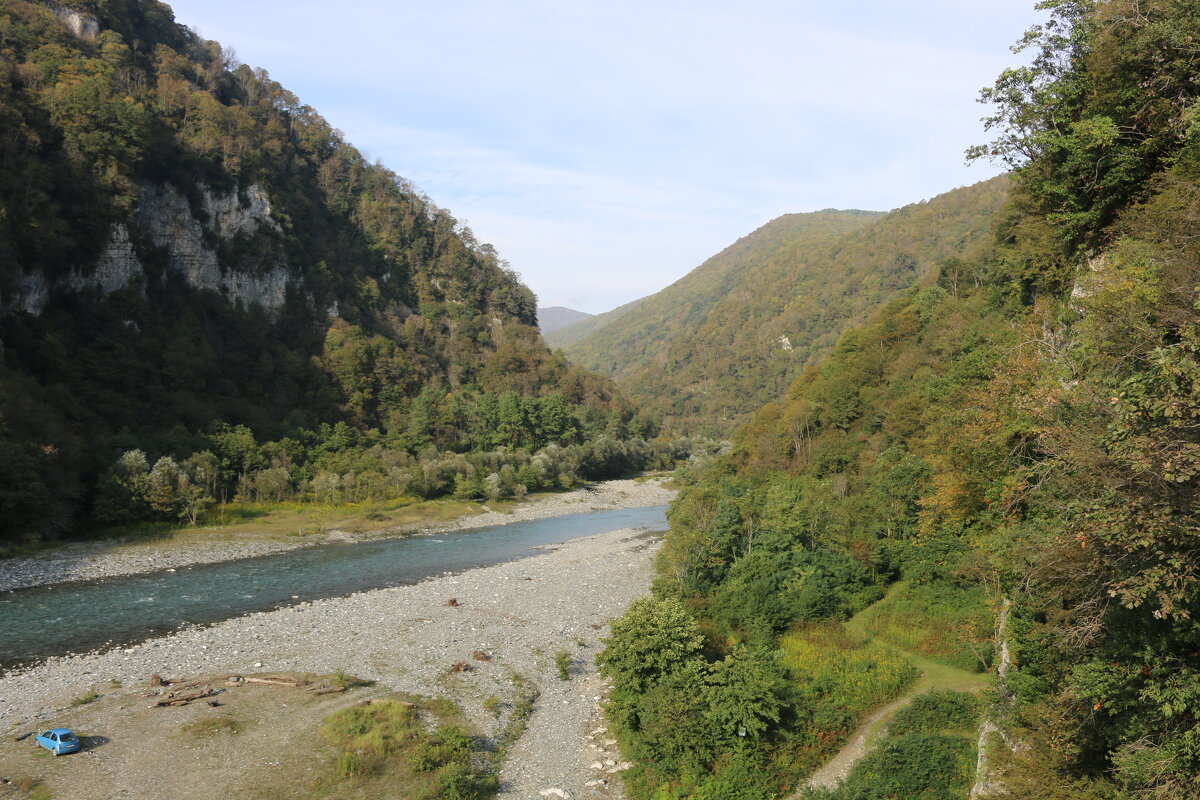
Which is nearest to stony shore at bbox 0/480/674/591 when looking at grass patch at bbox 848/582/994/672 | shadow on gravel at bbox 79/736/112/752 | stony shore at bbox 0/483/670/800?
stony shore at bbox 0/483/670/800

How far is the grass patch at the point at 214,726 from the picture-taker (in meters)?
18.1

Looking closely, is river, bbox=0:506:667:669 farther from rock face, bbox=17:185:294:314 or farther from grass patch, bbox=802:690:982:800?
rock face, bbox=17:185:294:314

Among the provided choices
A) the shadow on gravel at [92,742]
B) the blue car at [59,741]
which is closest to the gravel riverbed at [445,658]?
the shadow on gravel at [92,742]

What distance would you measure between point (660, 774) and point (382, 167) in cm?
14958

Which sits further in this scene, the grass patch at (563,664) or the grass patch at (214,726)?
the grass patch at (563,664)

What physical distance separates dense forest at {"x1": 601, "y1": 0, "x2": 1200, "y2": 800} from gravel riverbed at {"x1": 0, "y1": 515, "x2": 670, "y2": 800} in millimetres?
2074

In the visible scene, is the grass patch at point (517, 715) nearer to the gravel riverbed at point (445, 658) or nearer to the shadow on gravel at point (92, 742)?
the gravel riverbed at point (445, 658)

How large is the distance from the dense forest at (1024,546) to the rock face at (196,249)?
62.5 m

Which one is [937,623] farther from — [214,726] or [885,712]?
[214,726]

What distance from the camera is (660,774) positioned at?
1662 centimetres

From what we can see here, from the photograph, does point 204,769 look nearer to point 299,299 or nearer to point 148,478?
point 148,478

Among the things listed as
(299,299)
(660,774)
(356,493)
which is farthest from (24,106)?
(660,774)

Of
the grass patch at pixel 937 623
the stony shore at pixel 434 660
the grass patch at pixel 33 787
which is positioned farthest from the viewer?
the grass patch at pixel 937 623

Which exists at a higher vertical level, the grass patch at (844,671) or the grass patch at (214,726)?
the grass patch at (214,726)
